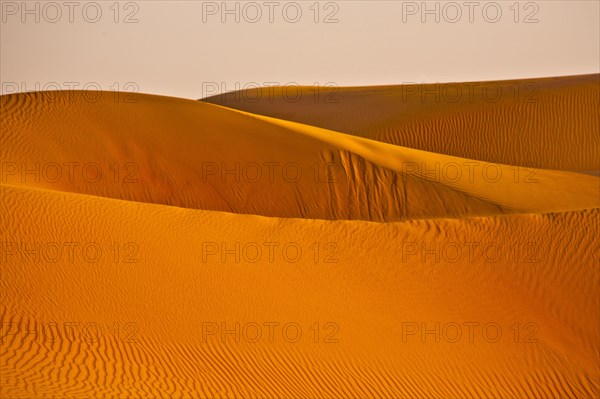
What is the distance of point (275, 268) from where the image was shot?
4.54 metres

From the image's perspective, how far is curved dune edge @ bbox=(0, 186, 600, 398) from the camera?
3445mm

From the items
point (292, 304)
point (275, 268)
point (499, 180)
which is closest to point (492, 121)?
point (499, 180)

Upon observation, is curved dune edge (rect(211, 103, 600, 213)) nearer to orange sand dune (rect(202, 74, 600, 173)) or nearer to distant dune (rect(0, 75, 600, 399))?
distant dune (rect(0, 75, 600, 399))

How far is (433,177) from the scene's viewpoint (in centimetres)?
709

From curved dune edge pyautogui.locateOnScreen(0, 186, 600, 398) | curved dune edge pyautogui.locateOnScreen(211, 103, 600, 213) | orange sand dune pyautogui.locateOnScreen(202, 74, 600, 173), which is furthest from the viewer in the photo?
orange sand dune pyautogui.locateOnScreen(202, 74, 600, 173)

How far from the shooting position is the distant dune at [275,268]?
139 inches

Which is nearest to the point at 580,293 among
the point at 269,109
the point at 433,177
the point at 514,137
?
the point at 433,177

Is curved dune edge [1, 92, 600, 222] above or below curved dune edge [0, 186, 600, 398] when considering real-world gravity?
above

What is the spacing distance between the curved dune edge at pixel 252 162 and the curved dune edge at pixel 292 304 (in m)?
1.29

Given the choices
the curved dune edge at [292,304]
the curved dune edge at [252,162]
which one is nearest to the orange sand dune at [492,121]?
the curved dune edge at [252,162]

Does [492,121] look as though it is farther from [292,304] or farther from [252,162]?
[292,304]

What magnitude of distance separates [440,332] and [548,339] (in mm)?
694

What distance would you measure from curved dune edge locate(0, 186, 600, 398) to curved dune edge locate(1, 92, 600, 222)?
4.23 feet

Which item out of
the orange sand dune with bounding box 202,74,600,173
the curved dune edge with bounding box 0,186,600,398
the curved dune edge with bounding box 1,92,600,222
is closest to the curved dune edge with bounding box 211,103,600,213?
the curved dune edge with bounding box 1,92,600,222
